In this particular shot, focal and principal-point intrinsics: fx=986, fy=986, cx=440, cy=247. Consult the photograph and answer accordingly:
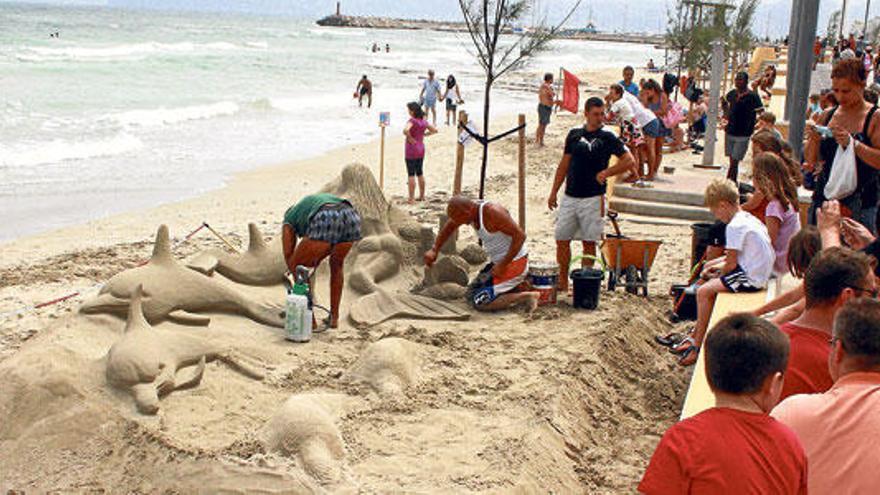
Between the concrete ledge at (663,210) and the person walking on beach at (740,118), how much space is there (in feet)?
2.22

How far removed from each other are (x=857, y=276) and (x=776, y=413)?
79cm

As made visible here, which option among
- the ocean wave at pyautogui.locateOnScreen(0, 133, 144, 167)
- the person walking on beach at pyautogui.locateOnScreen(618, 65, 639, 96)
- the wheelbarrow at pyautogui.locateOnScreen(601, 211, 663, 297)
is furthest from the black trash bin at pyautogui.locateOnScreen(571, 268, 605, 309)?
the ocean wave at pyautogui.locateOnScreen(0, 133, 144, 167)

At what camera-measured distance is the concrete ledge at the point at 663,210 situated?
12062 mm

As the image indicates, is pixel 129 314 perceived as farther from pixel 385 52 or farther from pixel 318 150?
pixel 385 52

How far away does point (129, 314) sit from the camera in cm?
641

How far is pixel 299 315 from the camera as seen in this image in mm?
7219

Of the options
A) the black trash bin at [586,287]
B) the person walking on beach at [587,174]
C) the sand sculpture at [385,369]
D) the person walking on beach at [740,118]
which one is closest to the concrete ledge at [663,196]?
the person walking on beach at [740,118]

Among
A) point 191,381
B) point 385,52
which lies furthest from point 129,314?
point 385,52

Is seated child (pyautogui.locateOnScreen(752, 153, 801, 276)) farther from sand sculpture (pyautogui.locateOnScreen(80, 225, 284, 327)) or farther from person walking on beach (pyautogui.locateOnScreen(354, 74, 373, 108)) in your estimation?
person walking on beach (pyautogui.locateOnScreen(354, 74, 373, 108))

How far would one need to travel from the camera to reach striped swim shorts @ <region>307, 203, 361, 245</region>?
7391 millimetres

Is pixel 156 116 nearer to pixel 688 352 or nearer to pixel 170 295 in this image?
pixel 170 295

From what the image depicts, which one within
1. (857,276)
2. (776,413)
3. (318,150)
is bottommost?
(318,150)

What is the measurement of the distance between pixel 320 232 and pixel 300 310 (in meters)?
0.62

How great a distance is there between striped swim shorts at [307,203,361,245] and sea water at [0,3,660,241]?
17.3 feet
